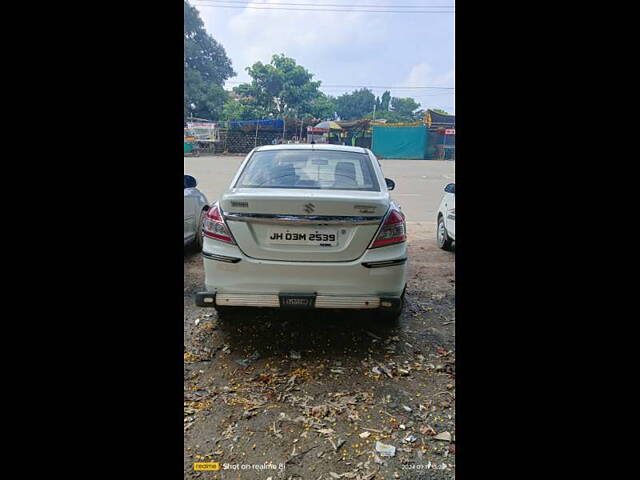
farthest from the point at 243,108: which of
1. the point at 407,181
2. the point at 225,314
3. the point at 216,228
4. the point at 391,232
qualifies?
the point at 391,232

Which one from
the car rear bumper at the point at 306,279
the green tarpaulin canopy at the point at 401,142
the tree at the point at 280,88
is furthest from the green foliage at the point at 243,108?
the green tarpaulin canopy at the point at 401,142

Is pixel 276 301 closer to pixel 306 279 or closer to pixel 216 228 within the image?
pixel 306 279

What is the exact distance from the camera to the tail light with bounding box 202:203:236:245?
2510mm

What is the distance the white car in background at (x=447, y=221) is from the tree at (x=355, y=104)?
723cm

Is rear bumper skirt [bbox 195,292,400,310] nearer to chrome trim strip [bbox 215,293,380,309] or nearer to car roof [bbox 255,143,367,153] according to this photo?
chrome trim strip [bbox 215,293,380,309]

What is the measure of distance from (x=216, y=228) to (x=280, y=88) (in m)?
5.99

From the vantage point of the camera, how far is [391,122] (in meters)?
14.5

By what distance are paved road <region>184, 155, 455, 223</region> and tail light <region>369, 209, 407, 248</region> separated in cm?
361

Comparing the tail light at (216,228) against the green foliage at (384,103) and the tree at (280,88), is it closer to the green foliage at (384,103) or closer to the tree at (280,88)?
the tree at (280,88)

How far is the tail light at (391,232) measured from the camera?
2.50 m

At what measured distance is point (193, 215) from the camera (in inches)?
175
